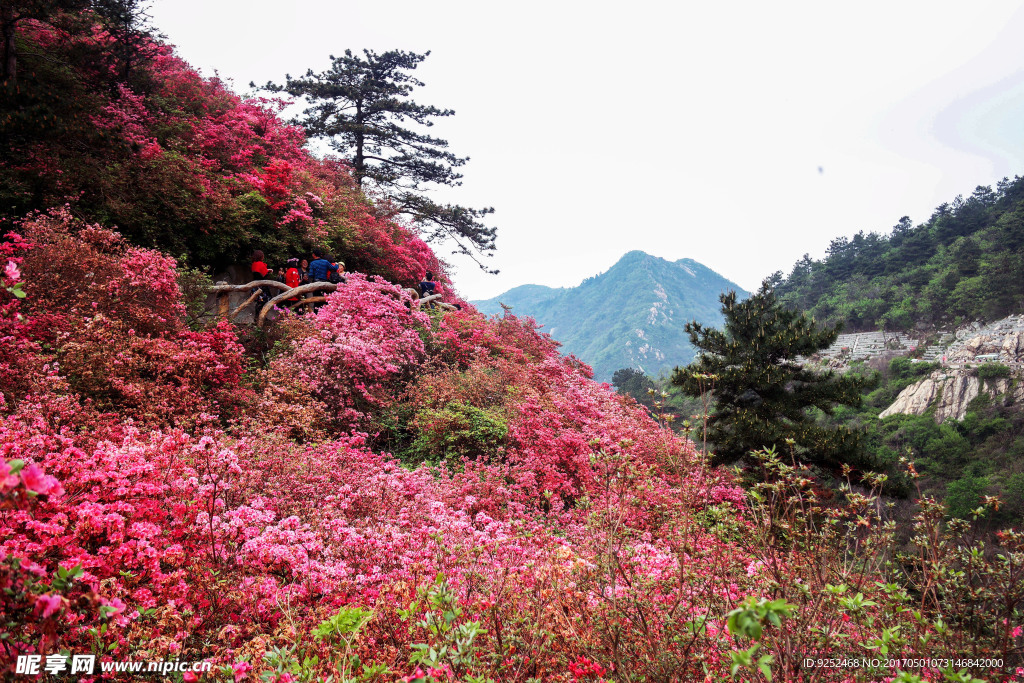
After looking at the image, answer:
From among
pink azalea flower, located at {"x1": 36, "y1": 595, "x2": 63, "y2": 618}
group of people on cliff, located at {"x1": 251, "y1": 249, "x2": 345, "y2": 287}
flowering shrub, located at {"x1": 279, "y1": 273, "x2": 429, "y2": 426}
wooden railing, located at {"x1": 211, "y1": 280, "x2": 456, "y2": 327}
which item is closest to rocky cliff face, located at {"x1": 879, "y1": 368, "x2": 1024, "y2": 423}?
flowering shrub, located at {"x1": 279, "y1": 273, "x2": 429, "y2": 426}

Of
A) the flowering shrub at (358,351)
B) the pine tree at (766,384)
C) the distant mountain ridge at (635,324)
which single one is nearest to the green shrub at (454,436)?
the flowering shrub at (358,351)

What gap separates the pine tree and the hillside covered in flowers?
2.22m

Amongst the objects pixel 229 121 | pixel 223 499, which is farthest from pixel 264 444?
pixel 229 121

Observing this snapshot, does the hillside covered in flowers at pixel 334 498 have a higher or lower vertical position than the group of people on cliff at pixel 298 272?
lower

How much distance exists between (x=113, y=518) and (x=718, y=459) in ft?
38.0

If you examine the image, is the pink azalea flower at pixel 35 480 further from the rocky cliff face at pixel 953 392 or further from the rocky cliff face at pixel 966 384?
the rocky cliff face at pixel 966 384

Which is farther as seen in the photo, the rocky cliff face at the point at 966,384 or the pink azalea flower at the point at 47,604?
the rocky cliff face at the point at 966,384

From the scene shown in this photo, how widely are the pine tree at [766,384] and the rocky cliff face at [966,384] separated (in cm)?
3062

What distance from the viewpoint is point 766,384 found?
37.3 feet

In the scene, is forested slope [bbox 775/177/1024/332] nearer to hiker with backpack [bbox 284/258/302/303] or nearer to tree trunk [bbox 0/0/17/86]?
hiker with backpack [bbox 284/258/302/303]

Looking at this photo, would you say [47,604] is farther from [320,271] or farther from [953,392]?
[953,392]

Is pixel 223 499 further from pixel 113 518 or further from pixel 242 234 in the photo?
pixel 242 234

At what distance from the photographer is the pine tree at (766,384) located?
10734 millimetres

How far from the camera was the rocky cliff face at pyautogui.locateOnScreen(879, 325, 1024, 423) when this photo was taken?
3247cm
